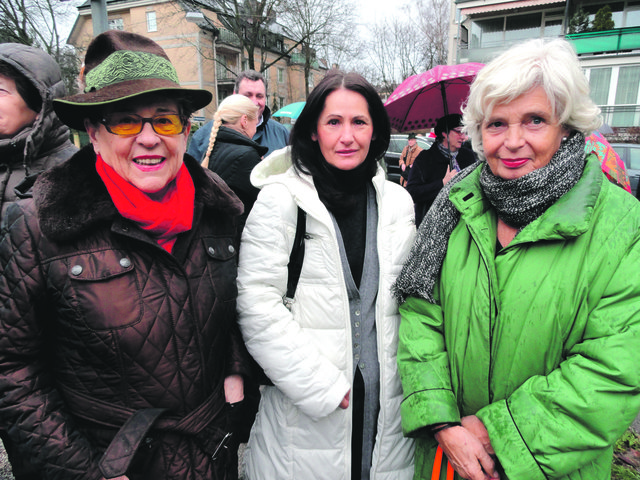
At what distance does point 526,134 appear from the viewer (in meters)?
1.41

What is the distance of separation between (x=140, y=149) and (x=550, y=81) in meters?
1.43

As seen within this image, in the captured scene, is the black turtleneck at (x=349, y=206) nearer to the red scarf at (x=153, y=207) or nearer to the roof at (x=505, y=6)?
the red scarf at (x=153, y=207)

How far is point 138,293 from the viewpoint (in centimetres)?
133

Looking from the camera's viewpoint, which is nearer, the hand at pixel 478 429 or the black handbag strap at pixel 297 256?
the hand at pixel 478 429

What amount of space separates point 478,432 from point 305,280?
868 millimetres

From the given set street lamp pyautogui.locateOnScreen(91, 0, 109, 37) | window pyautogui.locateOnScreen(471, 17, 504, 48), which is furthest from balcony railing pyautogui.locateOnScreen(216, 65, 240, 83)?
street lamp pyautogui.locateOnScreen(91, 0, 109, 37)

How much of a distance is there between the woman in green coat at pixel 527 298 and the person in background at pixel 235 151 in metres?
1.61

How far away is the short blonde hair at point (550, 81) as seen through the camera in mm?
1370

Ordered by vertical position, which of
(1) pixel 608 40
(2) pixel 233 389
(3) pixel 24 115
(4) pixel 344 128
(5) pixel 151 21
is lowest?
(2) pixel 233 389

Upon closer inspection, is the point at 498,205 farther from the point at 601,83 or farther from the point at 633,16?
the point at 633,16

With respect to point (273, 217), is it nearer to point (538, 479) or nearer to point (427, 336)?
point (427, 336)

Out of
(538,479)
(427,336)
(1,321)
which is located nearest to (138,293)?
(1,321)

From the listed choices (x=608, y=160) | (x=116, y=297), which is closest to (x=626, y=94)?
(x=608, y=160)

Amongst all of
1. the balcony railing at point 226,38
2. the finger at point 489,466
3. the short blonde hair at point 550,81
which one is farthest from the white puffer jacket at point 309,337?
the balcony railing at point 226,38
